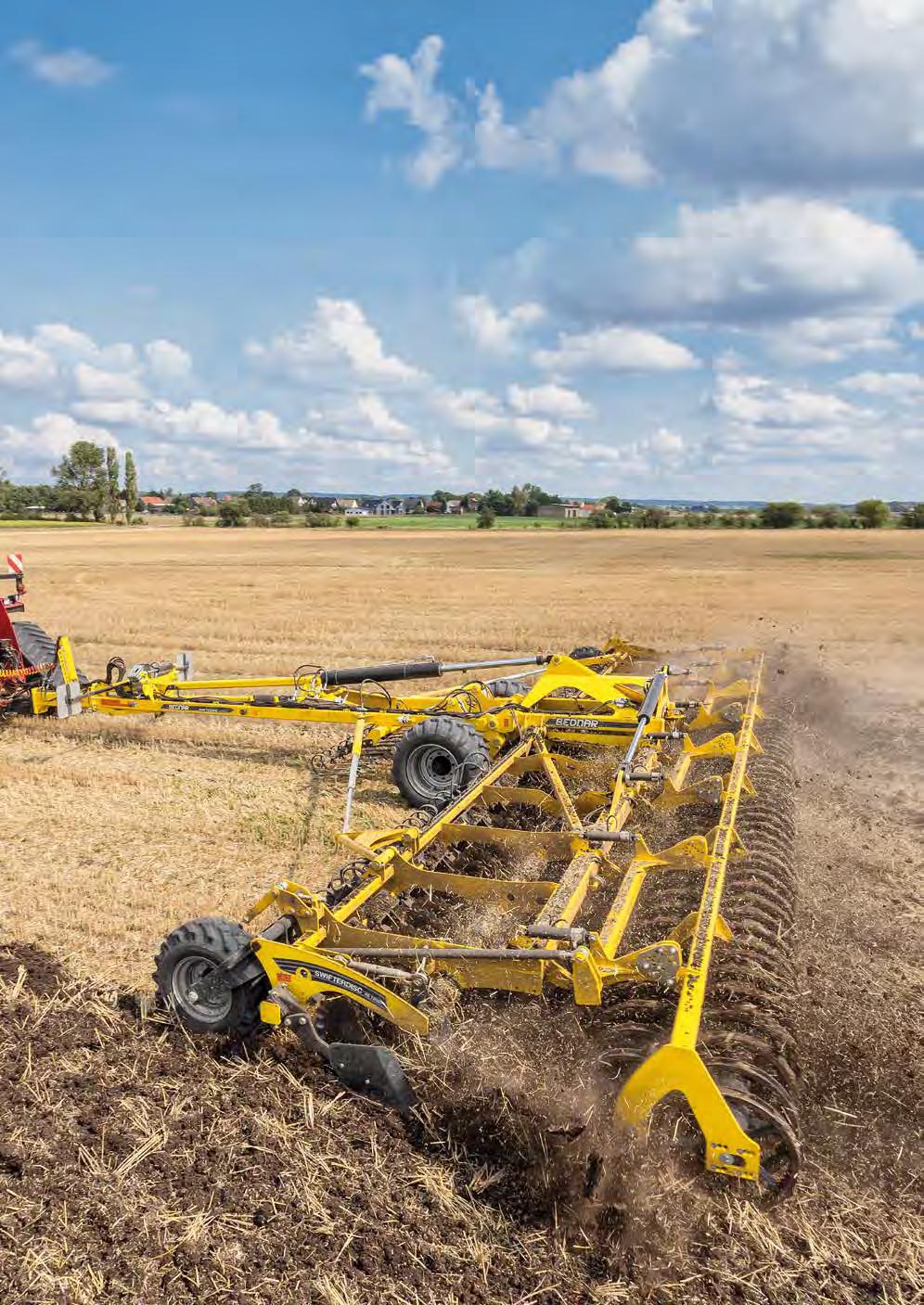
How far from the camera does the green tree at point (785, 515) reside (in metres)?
50.8

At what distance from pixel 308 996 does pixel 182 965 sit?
0.71 meters

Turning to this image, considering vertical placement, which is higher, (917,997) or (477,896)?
(477,896)

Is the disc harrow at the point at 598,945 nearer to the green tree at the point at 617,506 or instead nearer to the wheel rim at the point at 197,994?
the wheel rim at the point at 197,994

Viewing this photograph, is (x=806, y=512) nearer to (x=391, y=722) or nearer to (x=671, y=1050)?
(x=391, y=722)

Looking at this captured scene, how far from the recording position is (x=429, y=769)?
302 inches

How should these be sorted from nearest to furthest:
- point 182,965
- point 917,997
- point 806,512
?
point 182,965 < point 917,997 < point 806,512

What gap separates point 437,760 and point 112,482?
8651cm

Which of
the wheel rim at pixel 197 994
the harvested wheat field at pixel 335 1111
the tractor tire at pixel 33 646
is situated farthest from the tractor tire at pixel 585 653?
Result: the wheel rim at pixel 197 994

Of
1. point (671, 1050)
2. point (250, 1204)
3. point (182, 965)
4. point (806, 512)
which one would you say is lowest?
point (250, 1204)

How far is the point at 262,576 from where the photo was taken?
30078 mm

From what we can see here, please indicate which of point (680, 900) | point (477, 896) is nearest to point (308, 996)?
point (477, 896)

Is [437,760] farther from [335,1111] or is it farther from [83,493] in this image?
[83,493]

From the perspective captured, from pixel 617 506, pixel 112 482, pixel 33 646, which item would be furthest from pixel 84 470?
pixel 33 646

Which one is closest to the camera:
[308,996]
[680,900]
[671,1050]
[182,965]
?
[671,1050]
